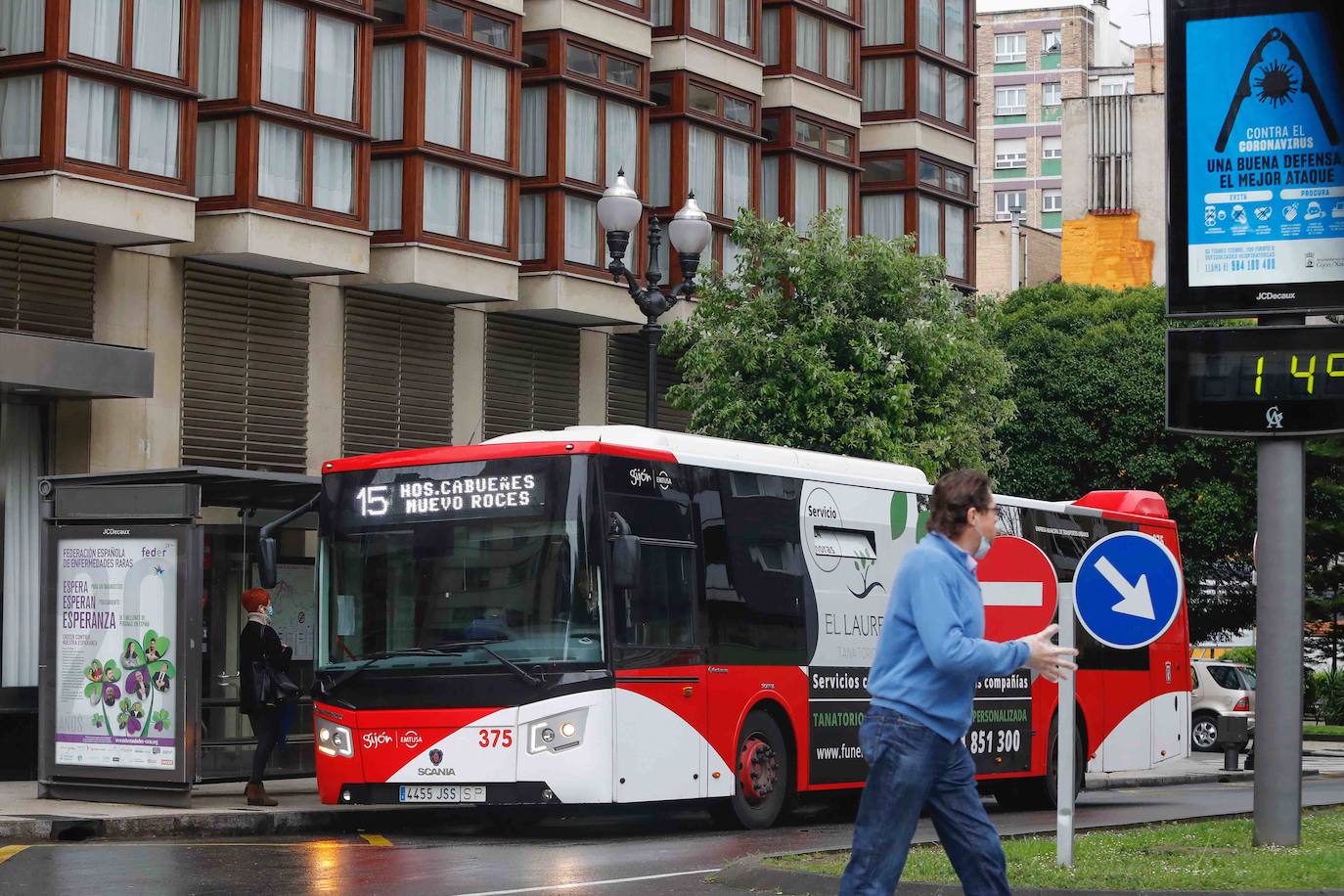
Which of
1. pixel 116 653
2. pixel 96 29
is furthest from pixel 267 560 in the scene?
pixel 96 29

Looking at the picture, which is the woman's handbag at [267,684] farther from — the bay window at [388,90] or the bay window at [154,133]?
the bay window at [388,90]

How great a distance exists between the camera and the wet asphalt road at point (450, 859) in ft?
38.4

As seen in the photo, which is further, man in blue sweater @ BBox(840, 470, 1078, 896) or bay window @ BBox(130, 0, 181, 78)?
bay window @ BBox(130, 0, 181, 78)

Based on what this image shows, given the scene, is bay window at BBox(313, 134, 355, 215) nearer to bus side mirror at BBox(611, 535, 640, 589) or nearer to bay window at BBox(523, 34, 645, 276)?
bay window at BBox(523, 34, 645, 276)

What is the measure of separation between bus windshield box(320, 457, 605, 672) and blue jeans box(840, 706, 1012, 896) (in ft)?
25.5

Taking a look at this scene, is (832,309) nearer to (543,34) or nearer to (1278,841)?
(543,34)

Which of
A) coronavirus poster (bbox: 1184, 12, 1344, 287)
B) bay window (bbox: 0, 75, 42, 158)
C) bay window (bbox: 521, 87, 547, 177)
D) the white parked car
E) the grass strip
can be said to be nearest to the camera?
the grass strip

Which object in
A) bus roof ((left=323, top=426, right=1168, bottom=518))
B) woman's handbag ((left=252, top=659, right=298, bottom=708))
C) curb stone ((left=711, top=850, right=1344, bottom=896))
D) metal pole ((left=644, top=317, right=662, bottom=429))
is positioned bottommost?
curb stone ((left=711, top=850, right=1344, bottom=896))

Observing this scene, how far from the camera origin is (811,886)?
36.6 feet

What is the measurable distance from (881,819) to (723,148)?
25.5 meters

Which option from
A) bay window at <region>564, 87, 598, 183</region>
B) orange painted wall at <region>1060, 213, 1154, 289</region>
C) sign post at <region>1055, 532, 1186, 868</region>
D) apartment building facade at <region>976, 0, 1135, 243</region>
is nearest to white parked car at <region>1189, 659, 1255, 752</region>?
bay window at <region>564, 87, 598, 183</region>

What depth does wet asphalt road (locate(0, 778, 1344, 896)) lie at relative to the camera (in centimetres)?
1171

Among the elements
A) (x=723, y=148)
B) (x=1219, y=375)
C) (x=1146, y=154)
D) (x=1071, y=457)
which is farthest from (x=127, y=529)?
(x=1146, y=154)

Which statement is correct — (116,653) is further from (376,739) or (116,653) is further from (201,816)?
(376,739)
